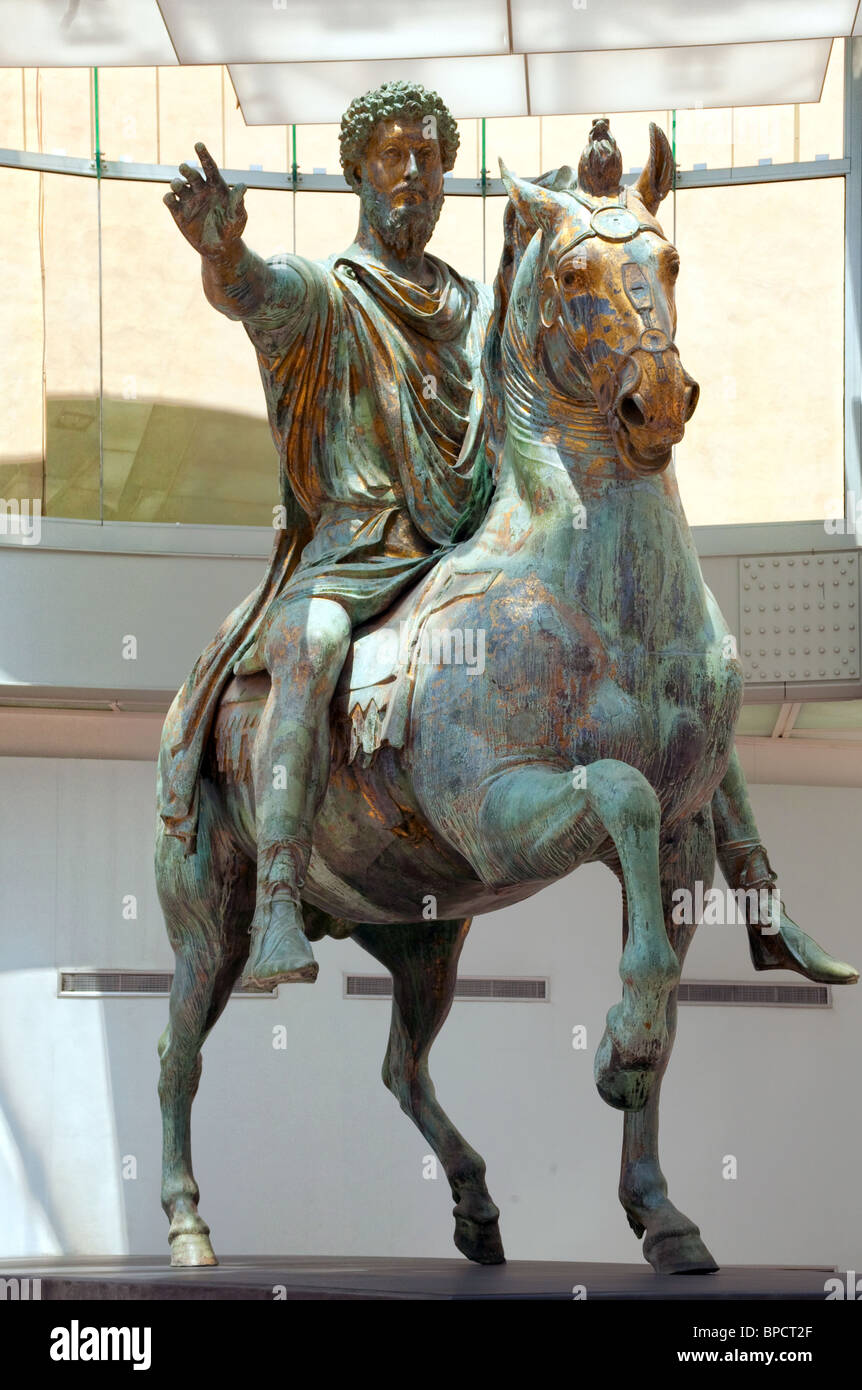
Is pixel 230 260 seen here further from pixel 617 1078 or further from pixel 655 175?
pixel 617 1078

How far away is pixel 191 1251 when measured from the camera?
23.2 feet

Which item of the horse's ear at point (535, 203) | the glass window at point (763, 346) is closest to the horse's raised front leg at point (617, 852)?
the horse's ear at point (535, 203)

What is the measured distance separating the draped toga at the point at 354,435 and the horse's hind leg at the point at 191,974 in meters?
0.20

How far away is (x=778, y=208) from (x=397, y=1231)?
6.20 m

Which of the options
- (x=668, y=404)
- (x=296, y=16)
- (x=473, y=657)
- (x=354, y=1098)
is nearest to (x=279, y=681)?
(x=473, y=657)

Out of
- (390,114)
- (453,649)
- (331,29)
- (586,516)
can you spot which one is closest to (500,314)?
(586,516)

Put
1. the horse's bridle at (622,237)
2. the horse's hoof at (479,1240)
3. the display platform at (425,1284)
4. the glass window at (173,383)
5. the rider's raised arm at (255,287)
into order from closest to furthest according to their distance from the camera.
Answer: the display platform at (425,1284) < the horse's bridle at (622,237) < the rider's raised arm at (255,287) < the horse's hoof at (479,1240) < the glass window at (173,383)

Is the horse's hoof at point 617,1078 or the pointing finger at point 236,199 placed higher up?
the pointing finger at point 236,199

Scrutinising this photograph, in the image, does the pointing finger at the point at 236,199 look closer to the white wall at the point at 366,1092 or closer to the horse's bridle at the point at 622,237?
the horse's bridle at the point at 622,237

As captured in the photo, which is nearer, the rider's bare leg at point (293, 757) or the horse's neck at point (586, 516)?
the horse's neck at point (586, 516)

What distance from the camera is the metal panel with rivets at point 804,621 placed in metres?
11.7

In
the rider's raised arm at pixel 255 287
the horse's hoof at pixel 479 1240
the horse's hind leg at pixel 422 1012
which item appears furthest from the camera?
the horse's hind leg at pixel 422 1012

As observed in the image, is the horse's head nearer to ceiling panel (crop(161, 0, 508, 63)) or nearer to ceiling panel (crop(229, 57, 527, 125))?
ceiling panel (crop(161, 0, 508, 63))

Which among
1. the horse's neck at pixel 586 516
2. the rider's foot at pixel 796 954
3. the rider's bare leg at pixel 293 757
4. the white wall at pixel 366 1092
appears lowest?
the white wall at pixel 366 1092
